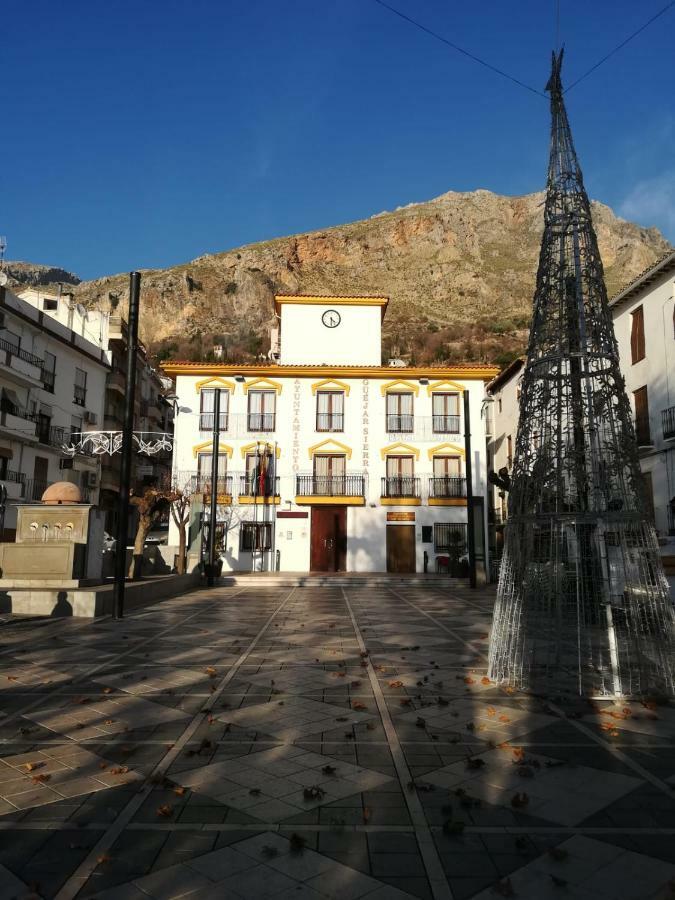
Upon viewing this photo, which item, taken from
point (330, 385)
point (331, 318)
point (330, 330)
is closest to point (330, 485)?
point (330, 385)

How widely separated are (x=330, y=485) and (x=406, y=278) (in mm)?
88167

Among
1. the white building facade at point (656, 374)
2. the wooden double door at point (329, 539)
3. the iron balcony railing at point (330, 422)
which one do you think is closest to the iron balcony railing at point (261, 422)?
the iron balcony railing at point (330, 422)

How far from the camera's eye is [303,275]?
11581 cm

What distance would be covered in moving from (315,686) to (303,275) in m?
114

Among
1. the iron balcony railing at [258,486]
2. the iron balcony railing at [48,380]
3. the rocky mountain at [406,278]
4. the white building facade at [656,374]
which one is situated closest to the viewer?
the white building facade at [656,374]

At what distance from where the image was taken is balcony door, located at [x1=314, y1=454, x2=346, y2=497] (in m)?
31.1

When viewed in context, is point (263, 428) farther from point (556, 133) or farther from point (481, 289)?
point (481, 289)

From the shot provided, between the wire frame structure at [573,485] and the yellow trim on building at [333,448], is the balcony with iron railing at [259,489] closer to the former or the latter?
the yellow trim on building at [333,448]

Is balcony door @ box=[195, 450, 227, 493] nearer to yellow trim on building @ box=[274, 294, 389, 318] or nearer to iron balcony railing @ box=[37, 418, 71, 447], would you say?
iron balcony railing @ box=[37, 418, 71, 447]

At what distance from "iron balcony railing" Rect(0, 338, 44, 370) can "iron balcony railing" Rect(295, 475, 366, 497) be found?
48.7 ft

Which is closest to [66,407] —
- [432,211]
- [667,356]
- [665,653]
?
[667,356]

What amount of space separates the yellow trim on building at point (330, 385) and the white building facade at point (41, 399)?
13359 millimetres

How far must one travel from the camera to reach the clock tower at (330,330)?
3409cm

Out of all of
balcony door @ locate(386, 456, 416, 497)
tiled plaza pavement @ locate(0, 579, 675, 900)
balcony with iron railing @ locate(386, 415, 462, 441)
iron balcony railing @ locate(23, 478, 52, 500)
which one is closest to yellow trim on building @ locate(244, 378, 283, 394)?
balcony with iron railing @ locate(386, 415, 462, 441)
